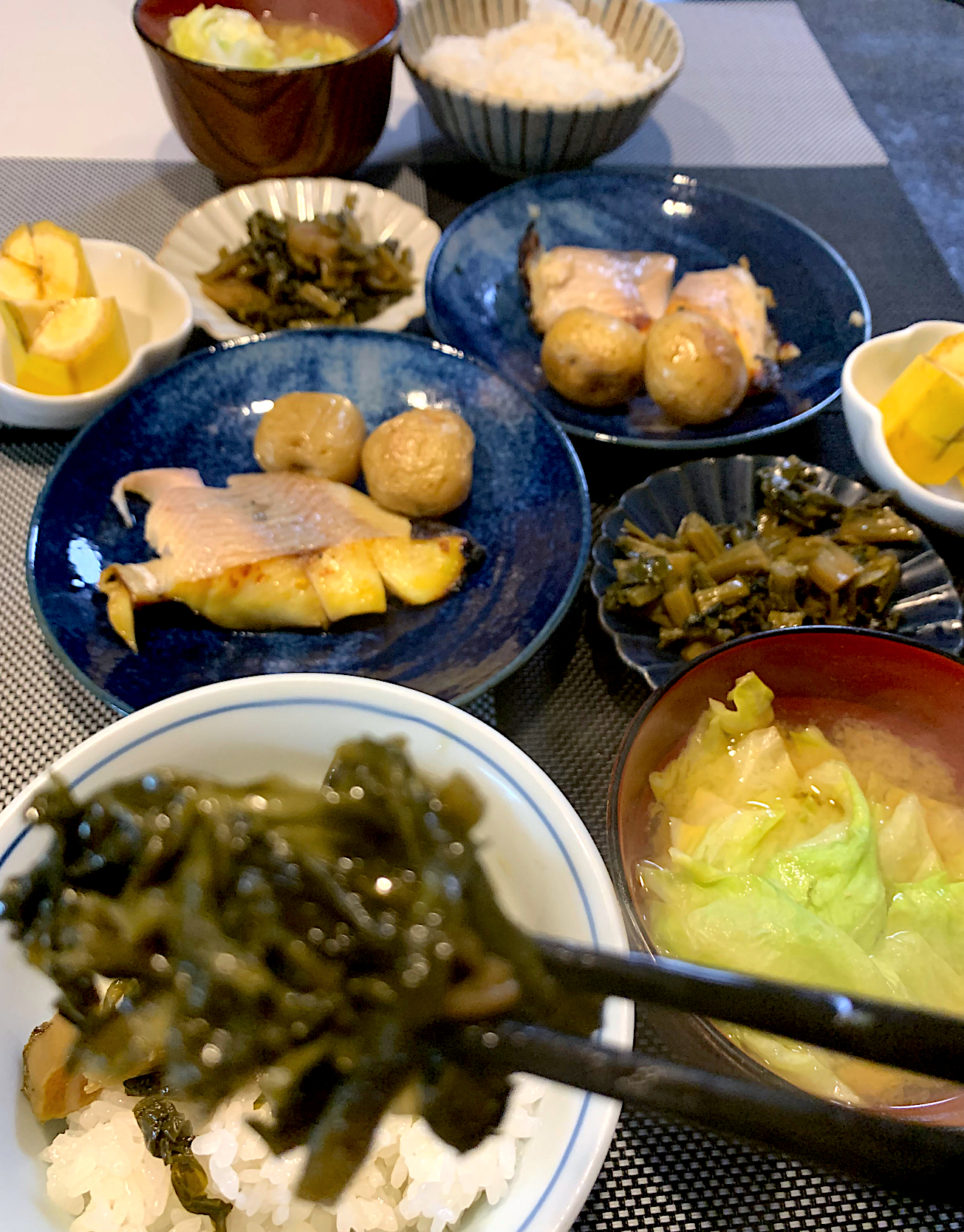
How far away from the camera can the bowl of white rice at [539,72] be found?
2229 mm

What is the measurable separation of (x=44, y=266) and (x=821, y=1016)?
6.76ft

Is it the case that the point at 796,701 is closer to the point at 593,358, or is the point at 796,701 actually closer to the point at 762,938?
the point at 762,938

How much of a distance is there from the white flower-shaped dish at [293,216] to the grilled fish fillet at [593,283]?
28cm

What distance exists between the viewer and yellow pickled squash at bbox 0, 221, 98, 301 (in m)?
1.81

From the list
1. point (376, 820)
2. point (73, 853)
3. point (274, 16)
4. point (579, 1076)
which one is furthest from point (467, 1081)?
point (274, 16)

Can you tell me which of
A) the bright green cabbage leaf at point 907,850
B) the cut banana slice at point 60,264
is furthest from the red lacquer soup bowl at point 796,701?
the cut banana slice at point 60,264

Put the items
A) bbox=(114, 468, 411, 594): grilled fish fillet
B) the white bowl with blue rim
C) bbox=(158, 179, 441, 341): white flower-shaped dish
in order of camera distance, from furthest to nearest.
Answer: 1. bbox=(158, 179, 441, 341): white flower-shaped dish
2. bbox=(114, 468, 411, 594): grilled fish fillet
3. the white bowl with blue rim

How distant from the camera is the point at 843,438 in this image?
77.9 inches

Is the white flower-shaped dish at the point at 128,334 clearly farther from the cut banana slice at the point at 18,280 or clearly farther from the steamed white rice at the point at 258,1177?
the steamed white rice at the point at 258,1177

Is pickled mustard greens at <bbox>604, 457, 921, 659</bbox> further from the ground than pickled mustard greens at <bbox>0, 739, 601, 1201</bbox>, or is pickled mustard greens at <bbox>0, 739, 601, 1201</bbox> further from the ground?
pickled mustard greens at <bbox>0, 739, 601, 1201</bbox>

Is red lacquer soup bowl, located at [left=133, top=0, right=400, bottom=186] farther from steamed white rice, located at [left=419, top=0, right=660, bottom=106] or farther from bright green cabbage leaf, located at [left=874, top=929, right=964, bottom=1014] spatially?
bright green cabbage leaf, located at [left=874, top=929, right=964, bottom=1014]

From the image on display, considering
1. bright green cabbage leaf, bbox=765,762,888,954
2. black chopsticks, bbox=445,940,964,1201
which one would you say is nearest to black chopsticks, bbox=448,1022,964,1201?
black chopsticks, bbox=445,940,964,1201

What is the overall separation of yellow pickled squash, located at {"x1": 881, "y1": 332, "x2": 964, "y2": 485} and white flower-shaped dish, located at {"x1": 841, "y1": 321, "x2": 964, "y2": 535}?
0.03 meters

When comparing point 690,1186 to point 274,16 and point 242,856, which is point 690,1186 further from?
point 274,16
